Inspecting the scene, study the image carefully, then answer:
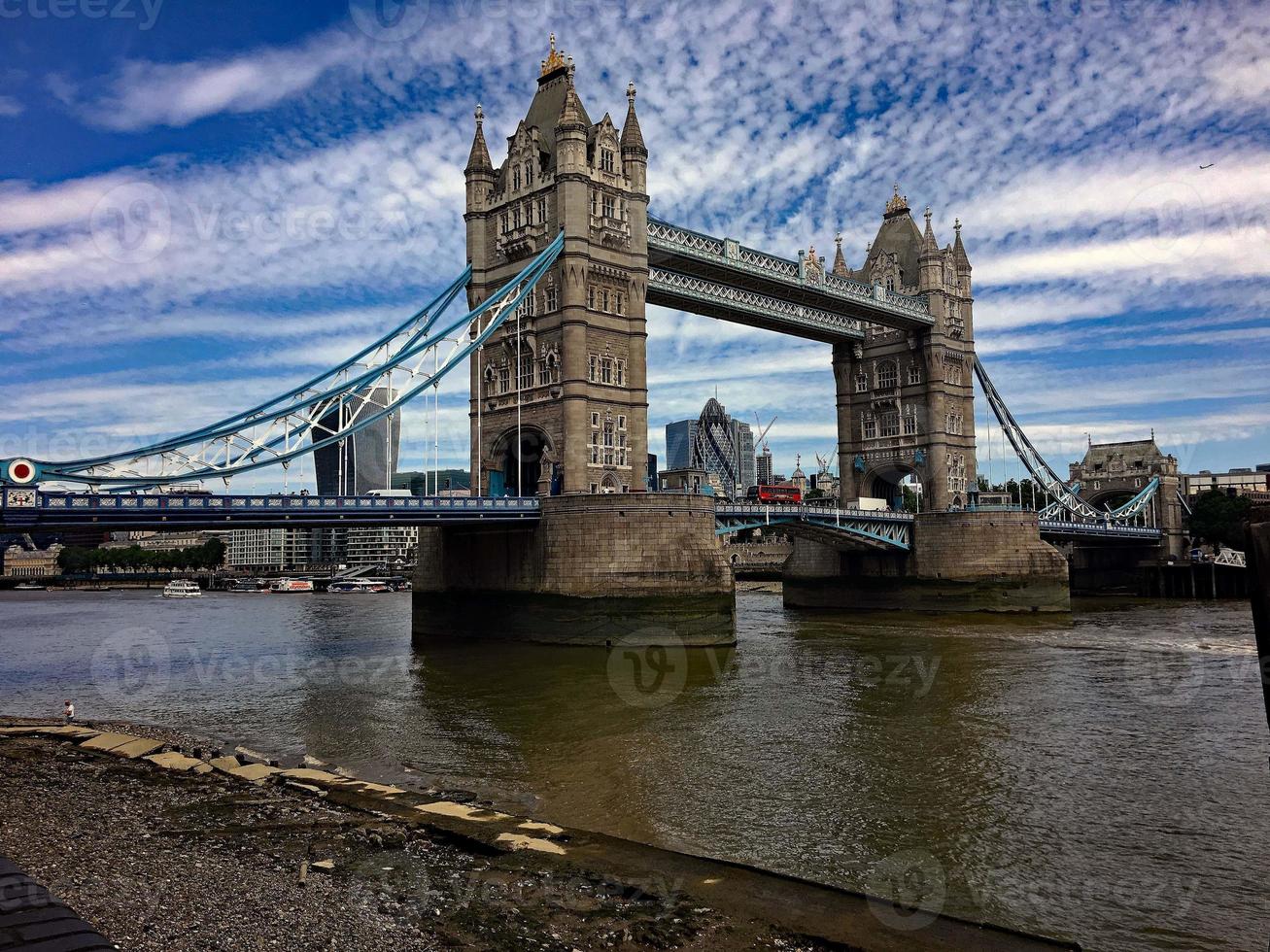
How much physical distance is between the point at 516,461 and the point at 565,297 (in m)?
8.96

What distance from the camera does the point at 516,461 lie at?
1834 inches

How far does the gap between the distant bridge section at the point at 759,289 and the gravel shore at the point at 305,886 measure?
37.6m

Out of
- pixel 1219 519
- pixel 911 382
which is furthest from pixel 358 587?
pixel 1219 519

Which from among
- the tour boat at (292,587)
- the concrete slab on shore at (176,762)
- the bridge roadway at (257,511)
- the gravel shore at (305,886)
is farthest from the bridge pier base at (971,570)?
the tour boat at (292,587)

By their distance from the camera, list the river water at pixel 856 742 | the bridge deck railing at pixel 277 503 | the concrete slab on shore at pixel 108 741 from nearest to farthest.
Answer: the river water at pixel 856 742, the concrete slab on shore at pixel 108 741, the bridge deck railing at pixel 277 503

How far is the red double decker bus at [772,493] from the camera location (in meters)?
57.2

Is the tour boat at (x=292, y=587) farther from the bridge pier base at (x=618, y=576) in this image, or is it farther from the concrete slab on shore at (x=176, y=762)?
the concrete slab on shore at (x=176, y=762)

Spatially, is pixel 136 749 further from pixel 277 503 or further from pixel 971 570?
pixel 971 570

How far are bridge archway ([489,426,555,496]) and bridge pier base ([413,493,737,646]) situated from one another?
597 centimetres

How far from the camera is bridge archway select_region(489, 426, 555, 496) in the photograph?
45188 millimetres

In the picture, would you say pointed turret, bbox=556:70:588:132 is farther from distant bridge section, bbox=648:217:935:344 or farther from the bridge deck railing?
the bridge deck railing

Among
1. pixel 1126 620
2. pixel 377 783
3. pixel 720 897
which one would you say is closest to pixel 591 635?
pixel 377 783

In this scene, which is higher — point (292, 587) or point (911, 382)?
point (911, 382)

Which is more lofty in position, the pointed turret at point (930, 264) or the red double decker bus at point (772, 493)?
the pointed turret at point (930, 264)
